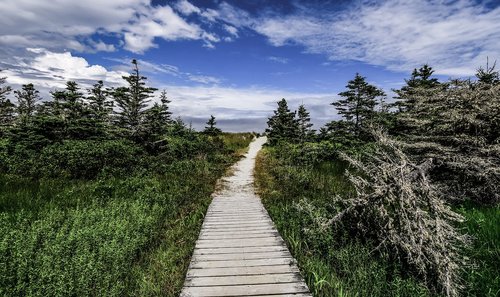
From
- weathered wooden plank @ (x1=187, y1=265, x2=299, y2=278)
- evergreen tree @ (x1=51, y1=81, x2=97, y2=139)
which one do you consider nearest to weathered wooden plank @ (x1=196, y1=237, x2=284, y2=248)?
weathered wooden plank @ (x1=187, y1=265, x2=299, y2=278)

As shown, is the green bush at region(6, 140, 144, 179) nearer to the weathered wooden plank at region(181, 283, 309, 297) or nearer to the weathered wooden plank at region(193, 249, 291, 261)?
the weathered wooden plank at region(193, 249, 291, 261)

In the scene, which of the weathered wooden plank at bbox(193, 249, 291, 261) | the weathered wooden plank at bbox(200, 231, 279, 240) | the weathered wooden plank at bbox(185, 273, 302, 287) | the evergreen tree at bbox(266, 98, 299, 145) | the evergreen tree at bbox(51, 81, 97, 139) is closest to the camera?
the weathered wooden plank at bbox(185, 273, 302, 287)

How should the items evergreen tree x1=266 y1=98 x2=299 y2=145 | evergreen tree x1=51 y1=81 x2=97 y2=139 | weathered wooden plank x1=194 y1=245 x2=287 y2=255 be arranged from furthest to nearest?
evergreen tree x1=266 y1=98 x2=299 y2=145 < evergreen tree x1=51 y1=81 x2=97 y2=139 < weathered wooden plank x1=194 y1=245 x2=287 y2=255

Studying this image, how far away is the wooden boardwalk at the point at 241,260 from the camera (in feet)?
12.8

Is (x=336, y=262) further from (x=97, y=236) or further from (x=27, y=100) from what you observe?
(x=27, y=100)

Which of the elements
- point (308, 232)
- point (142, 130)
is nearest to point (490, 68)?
point (308, 232)

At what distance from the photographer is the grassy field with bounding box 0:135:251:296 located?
3889 millimetres

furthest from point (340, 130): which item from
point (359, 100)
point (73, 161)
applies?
point (73, 161)

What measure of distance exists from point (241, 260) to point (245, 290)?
920 mm

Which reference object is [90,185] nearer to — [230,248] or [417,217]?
[230,248]

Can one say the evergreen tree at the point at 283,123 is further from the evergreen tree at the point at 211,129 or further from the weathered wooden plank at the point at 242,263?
the weathered wooden plank at the point at 242,263

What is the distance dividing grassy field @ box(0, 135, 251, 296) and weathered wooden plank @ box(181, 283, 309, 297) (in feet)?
1.21

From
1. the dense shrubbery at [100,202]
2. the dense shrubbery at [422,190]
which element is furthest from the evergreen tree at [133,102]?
the dense shrubbery at [422,190]

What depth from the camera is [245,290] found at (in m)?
3.85
